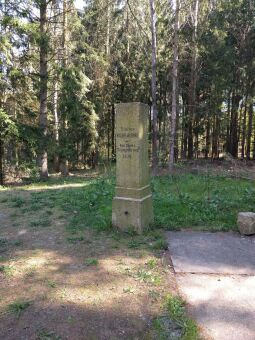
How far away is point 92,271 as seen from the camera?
3.91 m

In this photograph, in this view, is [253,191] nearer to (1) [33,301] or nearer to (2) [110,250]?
(2) [110,250]

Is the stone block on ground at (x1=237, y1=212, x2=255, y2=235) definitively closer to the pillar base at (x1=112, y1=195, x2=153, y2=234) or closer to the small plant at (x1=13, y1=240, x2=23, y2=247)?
the pillar base at (x1=112, y1=195, x2=153, y2=234)

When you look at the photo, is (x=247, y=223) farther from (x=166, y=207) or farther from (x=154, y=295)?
(x=154, y=295)

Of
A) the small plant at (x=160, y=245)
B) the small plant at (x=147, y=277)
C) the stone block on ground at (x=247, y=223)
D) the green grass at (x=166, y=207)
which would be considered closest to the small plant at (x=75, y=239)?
the green grass at (x=166, y=207)

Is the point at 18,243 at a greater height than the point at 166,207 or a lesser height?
lesser

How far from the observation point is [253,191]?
816 cm

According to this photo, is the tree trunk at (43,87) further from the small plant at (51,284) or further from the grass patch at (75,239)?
the small plant at (51,284)

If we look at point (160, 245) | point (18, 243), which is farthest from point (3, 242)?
point (160, 245)

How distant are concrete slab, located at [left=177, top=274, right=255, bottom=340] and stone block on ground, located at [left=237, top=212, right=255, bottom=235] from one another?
165 cm

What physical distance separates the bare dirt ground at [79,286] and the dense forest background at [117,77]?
8144mm

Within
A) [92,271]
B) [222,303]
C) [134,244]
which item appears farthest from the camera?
[134,244]

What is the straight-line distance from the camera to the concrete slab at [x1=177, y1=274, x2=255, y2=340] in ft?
9.06

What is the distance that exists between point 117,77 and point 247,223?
17225mm

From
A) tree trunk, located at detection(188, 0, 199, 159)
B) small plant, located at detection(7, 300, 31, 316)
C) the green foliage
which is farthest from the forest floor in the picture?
tree trunk, located at detection(188, 0, 199, 159)
